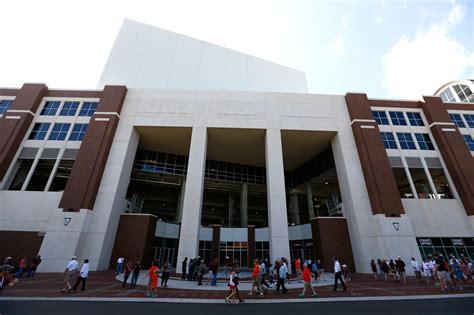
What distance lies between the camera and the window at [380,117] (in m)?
29.1

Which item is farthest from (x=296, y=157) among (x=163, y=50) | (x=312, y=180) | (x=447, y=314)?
(x=163, y=50)

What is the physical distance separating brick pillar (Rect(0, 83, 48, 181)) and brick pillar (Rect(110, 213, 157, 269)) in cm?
1453

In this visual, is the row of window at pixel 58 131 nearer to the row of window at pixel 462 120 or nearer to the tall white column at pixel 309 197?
the tall white column at pixel 309 197

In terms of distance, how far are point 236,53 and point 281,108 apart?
36.8 metres

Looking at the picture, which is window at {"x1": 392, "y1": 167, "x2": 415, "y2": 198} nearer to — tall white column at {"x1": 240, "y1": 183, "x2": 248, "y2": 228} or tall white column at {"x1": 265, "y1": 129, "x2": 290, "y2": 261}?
tall white column at {"x1": 265, "y1": 129, "x2": 290, "y2": 261}

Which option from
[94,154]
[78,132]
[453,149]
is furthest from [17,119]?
[453,149]

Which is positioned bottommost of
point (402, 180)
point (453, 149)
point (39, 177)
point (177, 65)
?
point (39, 177)

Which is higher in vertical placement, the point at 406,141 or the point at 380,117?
the point at 380,117

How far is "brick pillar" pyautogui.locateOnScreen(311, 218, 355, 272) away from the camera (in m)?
23.3

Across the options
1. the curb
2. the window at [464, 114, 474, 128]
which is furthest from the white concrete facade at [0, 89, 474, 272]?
the curb

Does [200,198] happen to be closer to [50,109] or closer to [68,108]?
[68,108]

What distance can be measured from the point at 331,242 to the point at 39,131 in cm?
3736

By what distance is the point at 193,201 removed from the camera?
78.5 ft

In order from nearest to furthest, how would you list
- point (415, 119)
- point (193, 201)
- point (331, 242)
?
1. point (193, 201)
2. point (331, 242)
3. point (415, 119)
